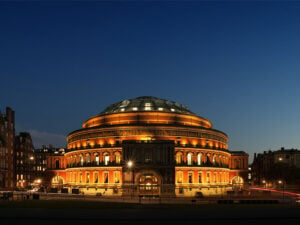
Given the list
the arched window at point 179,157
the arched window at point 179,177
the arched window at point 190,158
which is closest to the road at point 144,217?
the arched window at point 179,177

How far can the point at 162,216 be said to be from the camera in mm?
31688

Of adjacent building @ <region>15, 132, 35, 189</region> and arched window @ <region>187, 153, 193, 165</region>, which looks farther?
adjacent building @ <region>15, 132, 35, 189</region>

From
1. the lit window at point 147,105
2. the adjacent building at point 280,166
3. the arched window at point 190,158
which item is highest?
the lit window at point 147,105

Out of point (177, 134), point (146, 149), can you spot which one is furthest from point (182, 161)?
point (146, 149)

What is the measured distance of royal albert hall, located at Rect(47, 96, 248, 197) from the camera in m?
76.8

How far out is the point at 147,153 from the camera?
7694cm

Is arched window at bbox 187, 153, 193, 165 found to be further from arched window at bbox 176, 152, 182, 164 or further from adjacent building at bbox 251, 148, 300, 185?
adjacent building at bbox 251, 148, 300, 185

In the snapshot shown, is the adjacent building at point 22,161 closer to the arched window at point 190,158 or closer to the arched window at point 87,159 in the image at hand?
the arched window at point 87,159

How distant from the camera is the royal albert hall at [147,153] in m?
76.8

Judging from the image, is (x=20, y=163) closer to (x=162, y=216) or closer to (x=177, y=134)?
(x=177, y=134)

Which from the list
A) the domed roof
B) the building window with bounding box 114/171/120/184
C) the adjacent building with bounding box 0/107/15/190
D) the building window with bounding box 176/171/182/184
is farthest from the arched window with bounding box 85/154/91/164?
the adjacent building with bounding box 0/107/15/190

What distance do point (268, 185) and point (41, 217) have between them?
385ft

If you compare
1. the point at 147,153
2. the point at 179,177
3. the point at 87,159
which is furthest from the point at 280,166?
the point at 87,159

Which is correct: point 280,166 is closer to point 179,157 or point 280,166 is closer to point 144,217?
point 179,157
